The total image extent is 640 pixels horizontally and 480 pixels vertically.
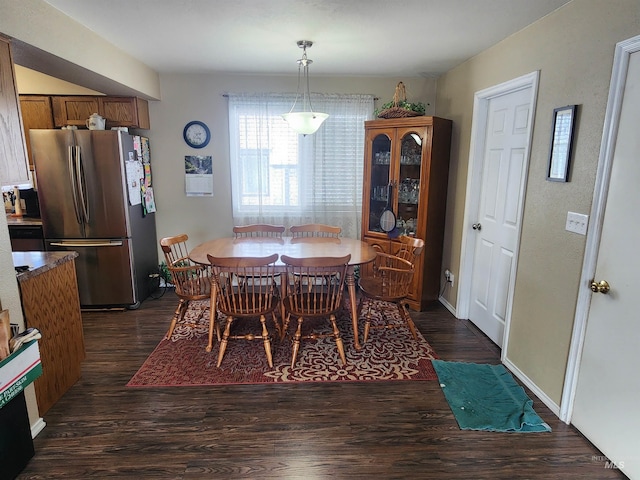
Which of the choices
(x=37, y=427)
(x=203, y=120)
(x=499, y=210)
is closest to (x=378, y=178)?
(x=499, y=210)

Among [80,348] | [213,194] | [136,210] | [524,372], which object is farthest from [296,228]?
[524,372]

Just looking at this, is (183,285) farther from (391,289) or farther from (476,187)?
(476,187)

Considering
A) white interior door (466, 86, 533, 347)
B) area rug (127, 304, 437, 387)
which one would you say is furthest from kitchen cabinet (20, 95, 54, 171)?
white interior door (466, 86, 533, 347)

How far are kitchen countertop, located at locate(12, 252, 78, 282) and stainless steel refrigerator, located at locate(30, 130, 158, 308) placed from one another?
1.13m

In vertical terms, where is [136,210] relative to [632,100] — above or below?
below

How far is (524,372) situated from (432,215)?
1.66 metres

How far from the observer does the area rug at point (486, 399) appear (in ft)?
6.93

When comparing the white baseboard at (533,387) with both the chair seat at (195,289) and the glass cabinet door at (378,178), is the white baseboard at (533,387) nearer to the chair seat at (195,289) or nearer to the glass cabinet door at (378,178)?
the glass cabinet door at (378,178)

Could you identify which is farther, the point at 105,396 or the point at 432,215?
the point at 432,215

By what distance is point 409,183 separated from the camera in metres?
3.77

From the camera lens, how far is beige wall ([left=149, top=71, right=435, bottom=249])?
408 cm

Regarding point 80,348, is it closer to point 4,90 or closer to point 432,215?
point 4,90

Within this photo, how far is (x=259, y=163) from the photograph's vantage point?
4.20 m

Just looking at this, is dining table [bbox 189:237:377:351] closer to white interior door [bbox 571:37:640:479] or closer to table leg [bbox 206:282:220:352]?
table leg [bbox 206:282:220:352]
